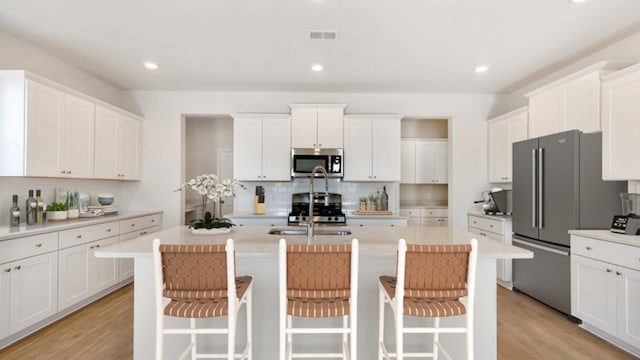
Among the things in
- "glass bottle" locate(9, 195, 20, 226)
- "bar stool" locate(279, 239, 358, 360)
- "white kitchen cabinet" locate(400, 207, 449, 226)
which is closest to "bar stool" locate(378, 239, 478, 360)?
"bar stool" locate(279, 239, 358, 360)

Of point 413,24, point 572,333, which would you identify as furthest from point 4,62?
point 572,333

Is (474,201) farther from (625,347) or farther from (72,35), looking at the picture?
(72,35)

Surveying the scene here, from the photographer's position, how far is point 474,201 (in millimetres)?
4945

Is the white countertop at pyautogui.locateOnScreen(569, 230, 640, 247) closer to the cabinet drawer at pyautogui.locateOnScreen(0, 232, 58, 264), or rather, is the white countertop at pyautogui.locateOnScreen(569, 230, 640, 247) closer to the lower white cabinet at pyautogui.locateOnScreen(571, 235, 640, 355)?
the lower white cabinet at pyautogui.locateOnScreen(571, 235, 640, 355)

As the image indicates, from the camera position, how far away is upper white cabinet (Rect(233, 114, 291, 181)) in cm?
465

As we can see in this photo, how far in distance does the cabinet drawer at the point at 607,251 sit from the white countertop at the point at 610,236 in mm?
38

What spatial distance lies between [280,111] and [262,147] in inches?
25.8

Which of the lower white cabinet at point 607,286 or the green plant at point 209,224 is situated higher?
the green plant at point 209,224

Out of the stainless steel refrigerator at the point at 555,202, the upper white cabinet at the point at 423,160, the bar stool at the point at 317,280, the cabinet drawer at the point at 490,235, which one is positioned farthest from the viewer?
the upper white cabinet at the point at 423,160

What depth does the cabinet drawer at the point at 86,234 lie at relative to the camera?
9.98 ft

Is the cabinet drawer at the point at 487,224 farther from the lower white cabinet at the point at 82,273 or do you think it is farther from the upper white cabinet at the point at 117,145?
the upper white cabinet at the point at 117,145

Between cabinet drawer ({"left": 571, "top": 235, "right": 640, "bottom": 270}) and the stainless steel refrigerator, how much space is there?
209 mm

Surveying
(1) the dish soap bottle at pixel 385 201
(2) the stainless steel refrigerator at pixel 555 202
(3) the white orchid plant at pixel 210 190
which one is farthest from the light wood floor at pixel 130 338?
(1) the dish soap bottle at pixel 385 201

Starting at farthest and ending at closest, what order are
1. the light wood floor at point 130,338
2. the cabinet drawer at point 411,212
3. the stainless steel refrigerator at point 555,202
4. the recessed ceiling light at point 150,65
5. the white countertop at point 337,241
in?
the cabinet drawer at point 411,212 → the recessed ceiling light at point 150,65 → the stainless steel refrigerator at point 555,202 → the light wood floor at point 130,338 → the white countertop at point 337,241
